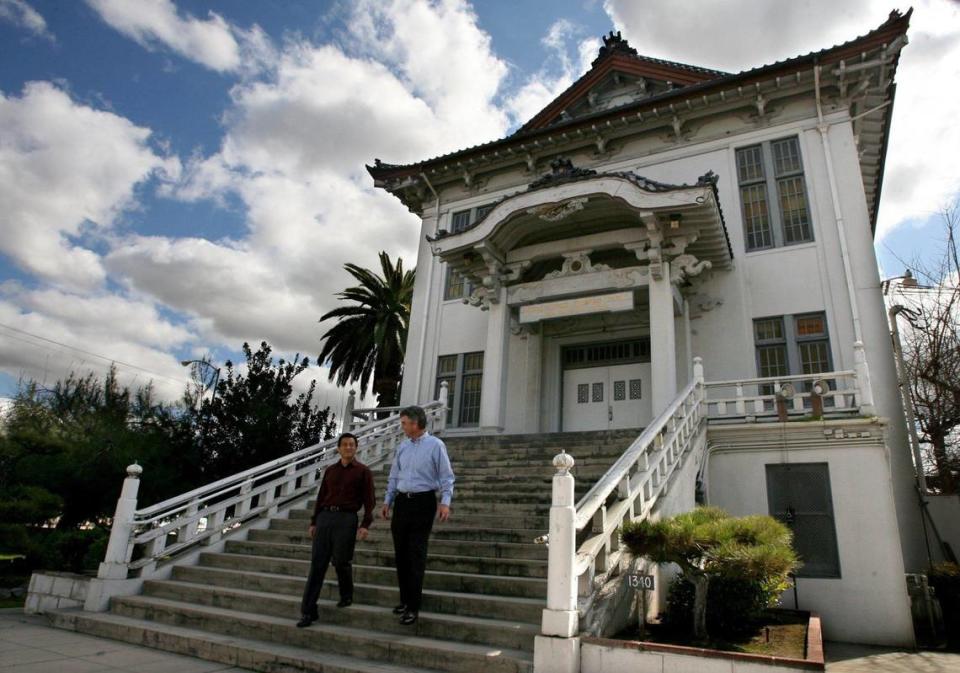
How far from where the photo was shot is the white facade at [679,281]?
10.5 meters

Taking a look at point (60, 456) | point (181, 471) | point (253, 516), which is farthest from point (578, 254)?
point (60, 456)

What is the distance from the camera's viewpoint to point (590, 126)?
579 inches

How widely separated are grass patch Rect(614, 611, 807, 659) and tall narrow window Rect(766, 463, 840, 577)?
7.54 feet

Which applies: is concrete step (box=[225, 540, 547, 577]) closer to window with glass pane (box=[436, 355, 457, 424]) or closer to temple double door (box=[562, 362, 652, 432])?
temple double door (box=[562, 362, 652, 432])

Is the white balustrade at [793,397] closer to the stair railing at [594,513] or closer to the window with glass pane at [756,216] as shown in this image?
the stair railing at [594,513]

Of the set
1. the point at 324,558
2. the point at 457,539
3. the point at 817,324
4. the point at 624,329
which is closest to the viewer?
the point at 324,558

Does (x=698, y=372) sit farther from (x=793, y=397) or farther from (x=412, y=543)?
(x=412, y=543)

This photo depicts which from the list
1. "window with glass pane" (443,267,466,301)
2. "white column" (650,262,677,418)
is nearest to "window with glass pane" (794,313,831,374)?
"white column" (650,262,677,418)

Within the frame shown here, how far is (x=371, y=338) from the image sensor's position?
A: 2567cm

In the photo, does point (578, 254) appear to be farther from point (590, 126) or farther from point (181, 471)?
point (181, 471)

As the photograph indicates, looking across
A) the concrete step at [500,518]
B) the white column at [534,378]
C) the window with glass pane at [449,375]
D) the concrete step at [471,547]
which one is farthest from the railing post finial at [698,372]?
the window with glass pane at [449,375]

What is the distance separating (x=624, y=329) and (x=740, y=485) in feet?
16.0

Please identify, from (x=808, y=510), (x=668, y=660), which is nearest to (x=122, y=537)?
(x=668, y=660)

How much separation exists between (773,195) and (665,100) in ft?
10.8
